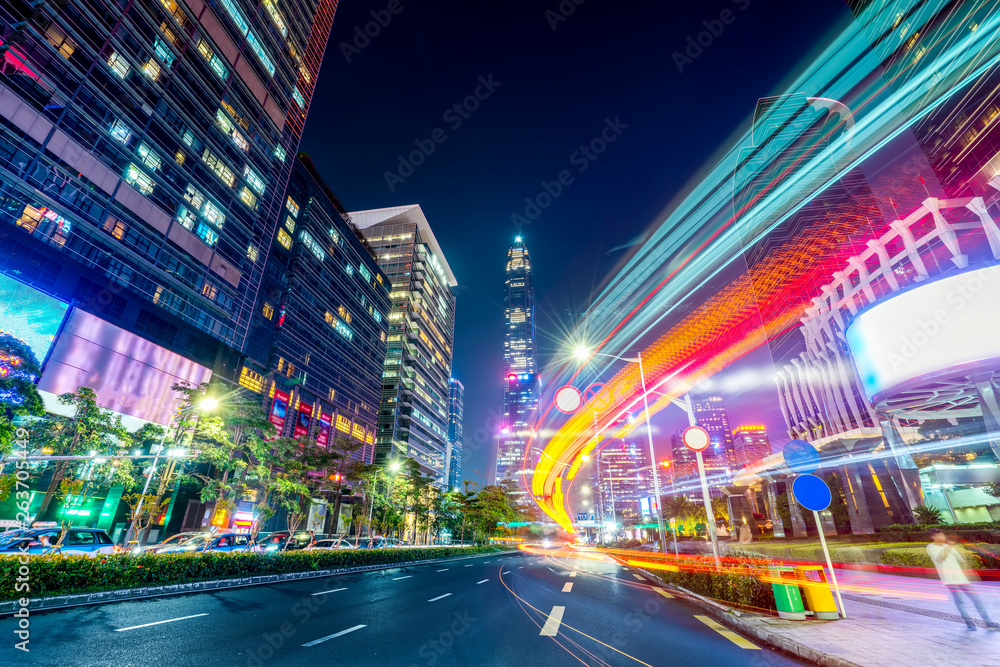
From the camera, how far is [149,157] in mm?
38219

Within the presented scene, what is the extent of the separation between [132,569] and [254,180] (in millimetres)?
52197

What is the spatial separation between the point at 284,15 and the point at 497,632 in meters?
80.6

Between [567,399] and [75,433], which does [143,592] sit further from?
[567,399]

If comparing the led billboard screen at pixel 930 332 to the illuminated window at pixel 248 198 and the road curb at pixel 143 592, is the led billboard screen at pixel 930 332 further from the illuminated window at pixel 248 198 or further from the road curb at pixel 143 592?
the illuminated window at pixel 248 198

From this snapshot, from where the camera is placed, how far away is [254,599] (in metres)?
13.0

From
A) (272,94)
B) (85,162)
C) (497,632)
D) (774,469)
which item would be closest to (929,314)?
(497,632)

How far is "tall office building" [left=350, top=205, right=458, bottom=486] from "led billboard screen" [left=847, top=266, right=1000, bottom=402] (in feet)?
281

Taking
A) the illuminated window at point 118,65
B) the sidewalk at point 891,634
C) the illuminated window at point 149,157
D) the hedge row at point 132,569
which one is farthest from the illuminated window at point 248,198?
the sidewalk at point 891,634

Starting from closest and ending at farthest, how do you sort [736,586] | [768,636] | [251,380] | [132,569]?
1. [768,636]
2. [736,586]
3. [132,569]
4. [251,380]

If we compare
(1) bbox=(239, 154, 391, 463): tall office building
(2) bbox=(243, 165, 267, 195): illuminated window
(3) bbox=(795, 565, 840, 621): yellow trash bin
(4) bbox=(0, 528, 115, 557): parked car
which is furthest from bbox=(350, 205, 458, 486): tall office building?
(3) bbox=(795, 565, 840, 621): yellow trash bin

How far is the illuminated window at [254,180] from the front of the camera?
51.0 metres

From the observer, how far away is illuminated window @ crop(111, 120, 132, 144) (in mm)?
34875

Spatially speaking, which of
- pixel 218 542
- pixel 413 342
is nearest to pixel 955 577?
pixel 218 542

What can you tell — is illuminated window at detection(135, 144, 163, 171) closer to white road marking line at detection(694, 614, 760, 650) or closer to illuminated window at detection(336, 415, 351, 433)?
illuminated window at detection(336, 415, 351, 433)
